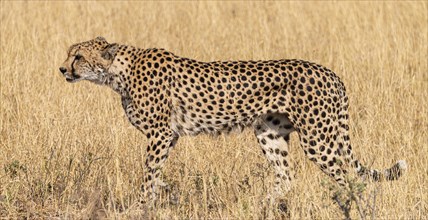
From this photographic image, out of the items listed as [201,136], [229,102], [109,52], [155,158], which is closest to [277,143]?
[229,102]

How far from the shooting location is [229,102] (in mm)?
5824

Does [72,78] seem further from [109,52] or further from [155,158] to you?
[155,158]

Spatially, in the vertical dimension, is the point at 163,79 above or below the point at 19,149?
above

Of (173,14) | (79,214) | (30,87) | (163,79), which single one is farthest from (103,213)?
(173,14)

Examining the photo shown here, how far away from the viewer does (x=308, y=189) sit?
5.72 metres

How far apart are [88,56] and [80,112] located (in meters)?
1.24

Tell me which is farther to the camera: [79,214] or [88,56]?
[88,56]

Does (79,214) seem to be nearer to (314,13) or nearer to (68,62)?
(68,62)

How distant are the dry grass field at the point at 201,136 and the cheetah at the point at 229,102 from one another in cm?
15

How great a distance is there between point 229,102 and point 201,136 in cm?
98

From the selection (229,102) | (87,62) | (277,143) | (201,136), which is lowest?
(201,136)

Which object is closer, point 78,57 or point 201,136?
point 78,57

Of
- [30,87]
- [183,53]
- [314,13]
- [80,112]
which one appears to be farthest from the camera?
[314,13]

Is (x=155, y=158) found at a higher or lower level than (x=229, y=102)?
lower
